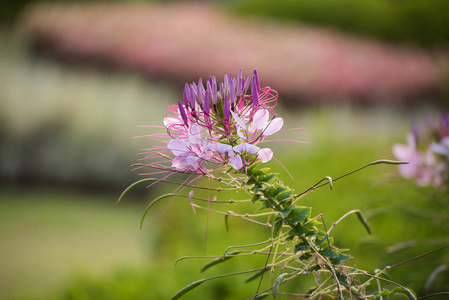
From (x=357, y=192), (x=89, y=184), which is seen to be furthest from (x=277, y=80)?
(x=357, y=192)

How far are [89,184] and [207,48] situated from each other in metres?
1.22

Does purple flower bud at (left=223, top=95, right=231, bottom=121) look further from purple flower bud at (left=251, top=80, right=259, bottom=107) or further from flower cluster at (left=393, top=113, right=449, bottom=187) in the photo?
flower cluster at (left=393, top=113, right=449, bottom=187)

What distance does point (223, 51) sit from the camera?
129 inches

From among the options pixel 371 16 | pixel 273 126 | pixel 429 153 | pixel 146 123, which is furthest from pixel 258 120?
pixel 371 16

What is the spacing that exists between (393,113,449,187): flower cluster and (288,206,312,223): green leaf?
13.1 inches

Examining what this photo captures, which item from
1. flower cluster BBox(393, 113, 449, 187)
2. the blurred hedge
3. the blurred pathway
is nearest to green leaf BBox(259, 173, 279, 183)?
flower cluster BBox(393, 113, 449, 187)

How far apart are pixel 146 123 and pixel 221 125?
8.10 feet

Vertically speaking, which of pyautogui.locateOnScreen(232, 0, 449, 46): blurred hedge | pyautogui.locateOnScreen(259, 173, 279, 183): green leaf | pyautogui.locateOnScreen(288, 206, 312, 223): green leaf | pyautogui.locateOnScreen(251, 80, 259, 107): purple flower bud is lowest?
pyautogui.locateOnScreen(288, 206, 312, 223): green leaf

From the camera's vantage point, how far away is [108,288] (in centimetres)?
81

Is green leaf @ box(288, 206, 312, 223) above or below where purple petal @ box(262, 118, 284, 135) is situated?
below

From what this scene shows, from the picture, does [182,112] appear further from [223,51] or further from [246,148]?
[223,51]

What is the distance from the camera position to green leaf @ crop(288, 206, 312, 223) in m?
0.32

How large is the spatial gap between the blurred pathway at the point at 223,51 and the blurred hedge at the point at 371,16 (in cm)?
69

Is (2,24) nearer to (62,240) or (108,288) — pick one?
(62,240)
